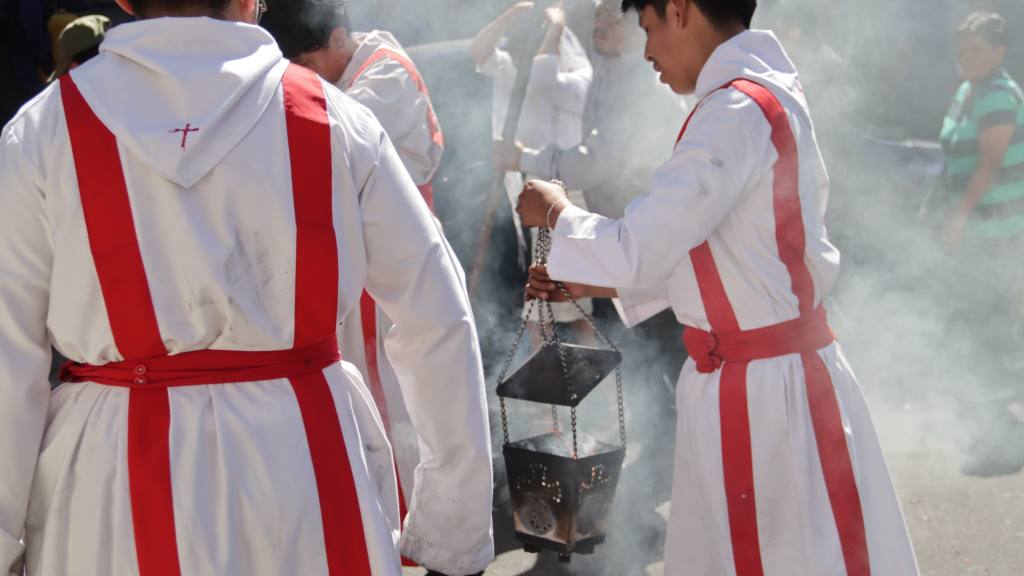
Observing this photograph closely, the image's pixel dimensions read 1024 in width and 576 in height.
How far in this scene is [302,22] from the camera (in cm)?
352

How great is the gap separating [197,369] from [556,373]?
5.02 feet

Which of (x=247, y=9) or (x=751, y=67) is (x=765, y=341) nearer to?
(x=751, y=67)

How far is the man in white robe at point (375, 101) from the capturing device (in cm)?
339

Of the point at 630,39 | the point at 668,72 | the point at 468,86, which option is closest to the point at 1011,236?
the point at 630,39

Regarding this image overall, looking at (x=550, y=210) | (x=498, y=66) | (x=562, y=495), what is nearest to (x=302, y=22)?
(x=550, y=210)

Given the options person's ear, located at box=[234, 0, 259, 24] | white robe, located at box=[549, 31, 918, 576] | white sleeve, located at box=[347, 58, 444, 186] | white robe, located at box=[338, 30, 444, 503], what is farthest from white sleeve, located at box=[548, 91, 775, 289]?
white sleeve, located at box=[347, 58, 444, 186]

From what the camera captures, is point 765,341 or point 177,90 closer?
point 177,90

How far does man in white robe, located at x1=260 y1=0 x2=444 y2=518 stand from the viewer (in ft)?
11.1

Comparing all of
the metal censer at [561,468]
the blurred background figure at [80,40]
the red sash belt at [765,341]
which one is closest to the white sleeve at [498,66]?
the blurred background figure at [80,40]

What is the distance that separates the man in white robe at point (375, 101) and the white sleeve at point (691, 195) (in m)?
1.04

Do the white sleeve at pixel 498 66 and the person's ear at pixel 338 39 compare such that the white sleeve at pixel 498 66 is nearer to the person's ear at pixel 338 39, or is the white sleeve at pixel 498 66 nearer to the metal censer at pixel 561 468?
the person's ear at pixel 338 39

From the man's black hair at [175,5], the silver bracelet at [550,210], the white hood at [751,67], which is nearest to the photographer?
the man's black hair at [175,5]

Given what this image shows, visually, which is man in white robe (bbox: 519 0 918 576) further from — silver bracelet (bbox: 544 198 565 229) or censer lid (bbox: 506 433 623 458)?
censer lid (bbox: 506 433 623 458)

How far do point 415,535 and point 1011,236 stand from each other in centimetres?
474
